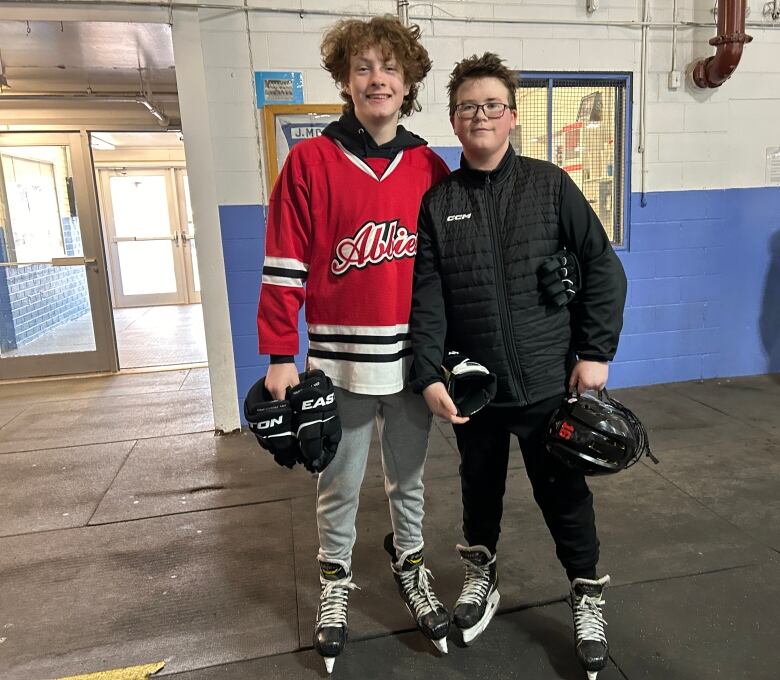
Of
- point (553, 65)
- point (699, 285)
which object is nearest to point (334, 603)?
point (553, 65)

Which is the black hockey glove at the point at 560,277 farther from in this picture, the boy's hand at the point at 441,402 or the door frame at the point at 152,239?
the door frame at the point at 152,239

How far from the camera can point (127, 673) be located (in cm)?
174

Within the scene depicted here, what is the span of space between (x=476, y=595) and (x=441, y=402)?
0.70 meters

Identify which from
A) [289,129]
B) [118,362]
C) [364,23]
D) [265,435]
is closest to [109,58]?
[289,129]

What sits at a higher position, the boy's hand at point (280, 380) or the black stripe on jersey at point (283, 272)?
the black stripe on jersey at point (283, 272)

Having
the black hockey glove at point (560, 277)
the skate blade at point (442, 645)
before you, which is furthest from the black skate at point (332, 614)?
the black hockey glove at point (560, 277)

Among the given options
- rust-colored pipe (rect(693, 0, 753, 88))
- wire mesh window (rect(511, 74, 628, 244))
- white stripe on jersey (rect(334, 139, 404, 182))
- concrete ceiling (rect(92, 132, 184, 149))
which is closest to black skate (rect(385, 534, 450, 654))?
white stripe on jersey (rect(334, 139, 404, 182))

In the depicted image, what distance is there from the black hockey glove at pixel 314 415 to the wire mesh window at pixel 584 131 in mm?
2943

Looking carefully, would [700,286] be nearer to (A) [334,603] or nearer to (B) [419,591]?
(B) [419,591]

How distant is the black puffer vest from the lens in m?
1.57

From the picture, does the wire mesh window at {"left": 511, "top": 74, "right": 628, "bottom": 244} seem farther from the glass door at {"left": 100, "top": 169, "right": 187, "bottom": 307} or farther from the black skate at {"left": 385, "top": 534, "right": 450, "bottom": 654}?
the glass door at {"left": 100, "top": 169, "right": 187, "bottom": 307}

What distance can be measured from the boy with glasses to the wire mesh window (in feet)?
8.39

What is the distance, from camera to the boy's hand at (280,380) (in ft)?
5.24

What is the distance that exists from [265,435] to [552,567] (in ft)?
4.13
